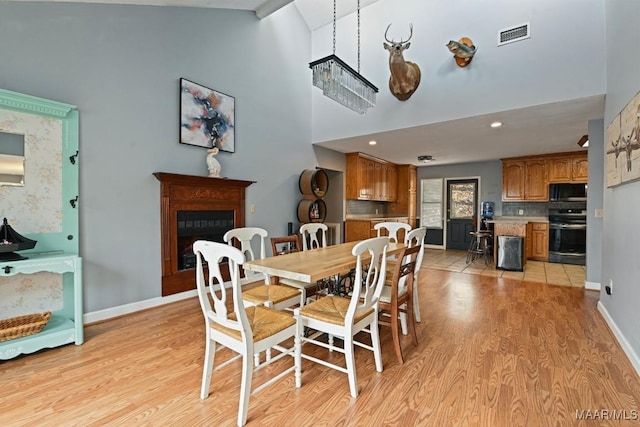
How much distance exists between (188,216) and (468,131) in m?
4.26

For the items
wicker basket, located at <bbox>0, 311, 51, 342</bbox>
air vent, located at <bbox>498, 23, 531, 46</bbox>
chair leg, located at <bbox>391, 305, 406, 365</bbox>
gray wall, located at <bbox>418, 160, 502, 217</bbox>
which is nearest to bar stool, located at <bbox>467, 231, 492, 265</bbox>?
gray wall, located at <bbox>418, 160, 502, 217</bbox>

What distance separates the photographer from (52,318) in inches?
105

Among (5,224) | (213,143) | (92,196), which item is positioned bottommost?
(5,224)

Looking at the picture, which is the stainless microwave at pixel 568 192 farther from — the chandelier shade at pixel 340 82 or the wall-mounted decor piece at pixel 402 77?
the chandelier shade at pixel 340 82

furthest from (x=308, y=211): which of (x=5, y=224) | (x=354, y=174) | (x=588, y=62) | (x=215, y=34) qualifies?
(x=588, y=62)

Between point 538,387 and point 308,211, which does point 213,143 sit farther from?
point 538,387

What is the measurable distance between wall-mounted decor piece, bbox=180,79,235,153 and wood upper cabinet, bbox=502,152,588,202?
6152mm

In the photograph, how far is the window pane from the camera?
25.7ft

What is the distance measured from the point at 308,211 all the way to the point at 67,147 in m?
3.25

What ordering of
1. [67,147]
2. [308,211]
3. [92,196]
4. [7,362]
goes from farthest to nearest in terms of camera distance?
[308,211]
[92,196]
[67,147]
[7,362]

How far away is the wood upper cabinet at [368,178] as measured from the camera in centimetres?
650

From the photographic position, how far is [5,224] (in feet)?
7.50

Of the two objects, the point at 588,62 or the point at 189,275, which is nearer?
the point at 588,62

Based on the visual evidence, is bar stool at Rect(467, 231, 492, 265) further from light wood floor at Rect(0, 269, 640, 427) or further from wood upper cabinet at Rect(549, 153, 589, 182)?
light wood floor at Rect(0, 269, 640, 427)
